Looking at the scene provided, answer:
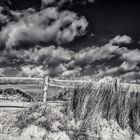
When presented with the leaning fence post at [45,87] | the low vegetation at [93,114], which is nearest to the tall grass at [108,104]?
the low vegetation at [93,114]

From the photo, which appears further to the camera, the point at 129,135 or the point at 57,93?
the point at 57,93

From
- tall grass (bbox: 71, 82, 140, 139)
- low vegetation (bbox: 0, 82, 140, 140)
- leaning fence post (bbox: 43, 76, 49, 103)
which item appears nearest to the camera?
low vegetation (bbox: 0, 82, 140, 140)

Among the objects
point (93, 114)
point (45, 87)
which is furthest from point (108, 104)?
point (45, 87)

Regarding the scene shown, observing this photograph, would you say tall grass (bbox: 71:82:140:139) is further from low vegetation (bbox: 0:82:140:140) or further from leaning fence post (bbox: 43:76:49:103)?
leaning fence post (bbox: 43:76:49:103)

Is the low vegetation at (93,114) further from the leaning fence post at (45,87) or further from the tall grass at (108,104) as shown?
the leaning fence post at (45,87)

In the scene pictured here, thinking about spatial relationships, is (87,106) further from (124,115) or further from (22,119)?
(22,119)

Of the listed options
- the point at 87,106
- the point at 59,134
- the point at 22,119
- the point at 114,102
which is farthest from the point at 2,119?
the point at 114,102

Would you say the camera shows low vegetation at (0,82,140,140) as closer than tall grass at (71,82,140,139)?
Yes

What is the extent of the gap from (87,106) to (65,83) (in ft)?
4.08

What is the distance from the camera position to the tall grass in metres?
7.12

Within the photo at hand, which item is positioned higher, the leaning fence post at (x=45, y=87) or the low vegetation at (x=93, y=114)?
the leaning fence post at (x=45, y=87)

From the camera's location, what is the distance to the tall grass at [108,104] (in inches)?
280

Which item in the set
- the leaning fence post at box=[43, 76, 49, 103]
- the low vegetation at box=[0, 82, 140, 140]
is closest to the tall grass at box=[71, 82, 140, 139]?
the low vegetation at box=[0, 82, 140, 140]

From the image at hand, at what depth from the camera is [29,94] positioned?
816 cm
